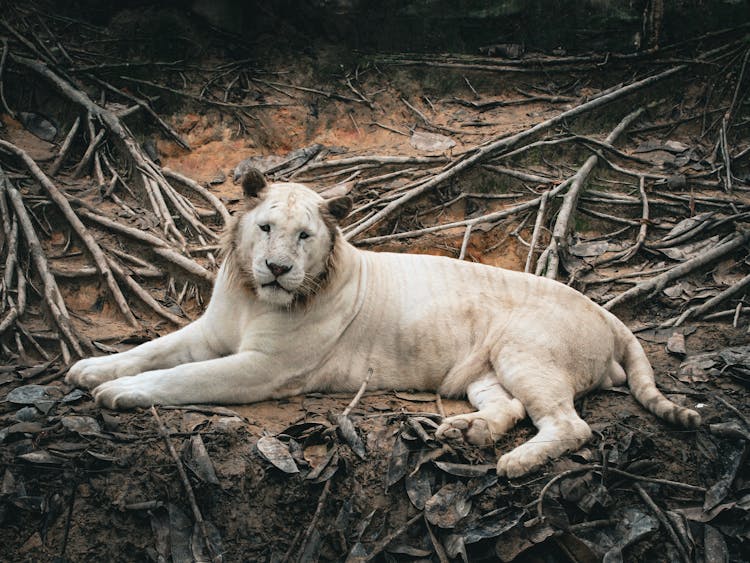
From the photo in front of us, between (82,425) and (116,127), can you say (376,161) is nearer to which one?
(116,127)

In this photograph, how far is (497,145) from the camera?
7.76 meters

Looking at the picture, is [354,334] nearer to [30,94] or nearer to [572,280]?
[572,280]

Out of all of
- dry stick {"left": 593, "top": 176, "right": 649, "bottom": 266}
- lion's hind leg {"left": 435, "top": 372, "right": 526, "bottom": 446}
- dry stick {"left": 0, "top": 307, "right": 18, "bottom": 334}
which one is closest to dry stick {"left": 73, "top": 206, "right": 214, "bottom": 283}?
dry stick {"left": 0, "top": 307, "right": 18, "bottom": 334}

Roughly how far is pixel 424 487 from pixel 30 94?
6588 millimetres

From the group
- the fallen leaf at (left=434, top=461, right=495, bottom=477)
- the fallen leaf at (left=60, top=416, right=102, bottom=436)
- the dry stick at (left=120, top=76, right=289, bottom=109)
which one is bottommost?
the fallen leaf at (left=434, top=461, right=495, bottom=477)

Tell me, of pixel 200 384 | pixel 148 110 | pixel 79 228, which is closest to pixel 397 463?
pixel 200 384

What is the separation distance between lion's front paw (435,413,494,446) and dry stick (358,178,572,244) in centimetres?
297

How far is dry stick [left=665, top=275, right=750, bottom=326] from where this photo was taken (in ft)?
19.1

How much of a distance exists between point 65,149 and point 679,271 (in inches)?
238

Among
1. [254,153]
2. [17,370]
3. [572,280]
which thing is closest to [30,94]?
[254,153]

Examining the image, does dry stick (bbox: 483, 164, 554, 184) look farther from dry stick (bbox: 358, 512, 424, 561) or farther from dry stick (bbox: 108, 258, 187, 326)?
dry stick (bbox: 358, 512, 424, 561)

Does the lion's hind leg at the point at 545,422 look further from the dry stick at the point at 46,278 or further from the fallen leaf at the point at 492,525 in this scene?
the dry stick at the point at 46,278

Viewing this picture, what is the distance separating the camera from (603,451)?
417cm

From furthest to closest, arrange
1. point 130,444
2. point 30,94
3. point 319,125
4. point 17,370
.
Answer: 1. point 319,125
2. point 30,94
3. point 17,370
4. point 130,444
